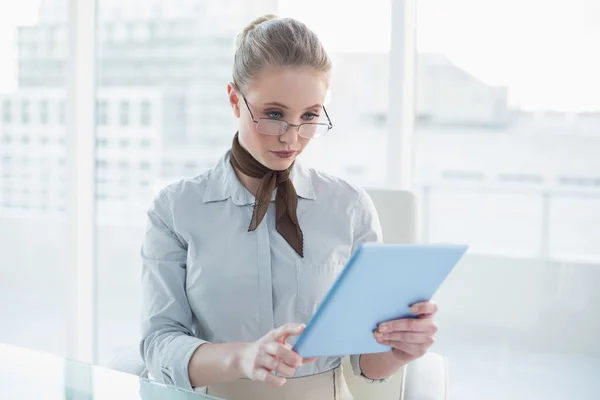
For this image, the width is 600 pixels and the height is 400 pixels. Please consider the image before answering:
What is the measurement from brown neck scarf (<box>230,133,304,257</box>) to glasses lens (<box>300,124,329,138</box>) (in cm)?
13

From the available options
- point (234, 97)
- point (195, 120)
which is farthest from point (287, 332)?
point (195, 120)

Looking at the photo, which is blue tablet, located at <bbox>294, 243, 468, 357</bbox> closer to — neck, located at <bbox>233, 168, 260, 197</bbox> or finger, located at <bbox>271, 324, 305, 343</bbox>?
finger, located at <bbox>271, 324, 305, 343</bbox>

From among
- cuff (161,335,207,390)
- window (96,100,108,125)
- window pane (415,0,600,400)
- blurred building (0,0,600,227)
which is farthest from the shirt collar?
window (96,100,108,125)

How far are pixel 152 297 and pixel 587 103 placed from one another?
1.67 metres

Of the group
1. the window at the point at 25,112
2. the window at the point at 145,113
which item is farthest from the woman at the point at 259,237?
the window at the point at 25,112

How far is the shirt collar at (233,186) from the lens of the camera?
5.01ft

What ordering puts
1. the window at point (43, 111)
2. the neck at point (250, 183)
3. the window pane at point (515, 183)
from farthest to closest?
the window at point (43, 111)
the window pane at point (515, 183)
the neck at point (250, 183)

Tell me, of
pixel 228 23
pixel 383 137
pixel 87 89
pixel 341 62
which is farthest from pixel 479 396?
pixel 87 89

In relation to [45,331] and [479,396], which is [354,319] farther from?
[45,331]

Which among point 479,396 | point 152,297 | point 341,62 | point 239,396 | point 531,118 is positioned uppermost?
point 341,62

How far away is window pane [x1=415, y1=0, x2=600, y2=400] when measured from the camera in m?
2.33

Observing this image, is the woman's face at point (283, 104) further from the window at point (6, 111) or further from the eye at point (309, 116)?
the window at point (6, 111)

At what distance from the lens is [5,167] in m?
3.32

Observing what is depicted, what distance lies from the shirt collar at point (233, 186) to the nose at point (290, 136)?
0.15 meters
